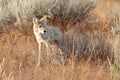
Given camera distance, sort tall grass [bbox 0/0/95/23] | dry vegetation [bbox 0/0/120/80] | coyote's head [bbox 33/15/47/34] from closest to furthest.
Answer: dry vegetation [bbox 0/0/120/80], coyote's head [bbox 33/15/47/34], tall grass [bbox 0/0/95/23]

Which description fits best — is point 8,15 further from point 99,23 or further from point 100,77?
point 100,77

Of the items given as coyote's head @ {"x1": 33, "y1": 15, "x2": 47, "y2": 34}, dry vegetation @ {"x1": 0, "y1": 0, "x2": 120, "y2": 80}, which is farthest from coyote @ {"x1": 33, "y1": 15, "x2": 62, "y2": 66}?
dry vegetation @ {"x1": 0, "y1": 0, "x2": 120, "y2": 80}

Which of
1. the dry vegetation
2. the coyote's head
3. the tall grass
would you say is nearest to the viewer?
the dry vegetation

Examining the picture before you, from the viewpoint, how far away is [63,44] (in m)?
9.38

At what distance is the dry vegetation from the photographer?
24.5ft

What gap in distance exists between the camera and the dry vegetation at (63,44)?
7.46 m

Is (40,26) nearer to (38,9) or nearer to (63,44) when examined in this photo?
(63,44)

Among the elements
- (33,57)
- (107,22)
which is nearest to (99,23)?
(107,22)

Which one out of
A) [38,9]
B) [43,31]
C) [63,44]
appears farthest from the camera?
[38,9]

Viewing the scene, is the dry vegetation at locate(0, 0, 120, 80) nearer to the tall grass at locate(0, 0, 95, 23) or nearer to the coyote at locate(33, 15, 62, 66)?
the tall grass at locate(0, 0, 95, 23)

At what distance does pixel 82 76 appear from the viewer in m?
7.17

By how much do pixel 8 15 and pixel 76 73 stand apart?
4.70 meters

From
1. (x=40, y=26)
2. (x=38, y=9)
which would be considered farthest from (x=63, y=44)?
(x=38, y=9)

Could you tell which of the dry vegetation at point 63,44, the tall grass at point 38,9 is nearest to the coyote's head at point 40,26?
the dry vegetation at point 63,44
